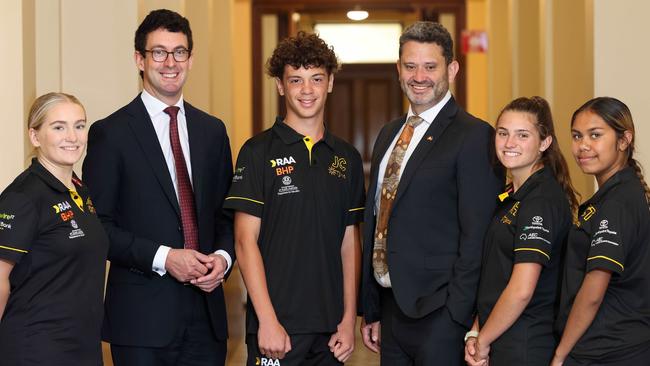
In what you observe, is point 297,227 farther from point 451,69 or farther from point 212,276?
point 451,69

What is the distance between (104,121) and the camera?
338 centimetres

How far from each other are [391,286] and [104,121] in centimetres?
125

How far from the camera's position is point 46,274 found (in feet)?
8.96

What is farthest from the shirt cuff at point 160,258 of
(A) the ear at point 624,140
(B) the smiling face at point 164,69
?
(A) the ear at point 624,140

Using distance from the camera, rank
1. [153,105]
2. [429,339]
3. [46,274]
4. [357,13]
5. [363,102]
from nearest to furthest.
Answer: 1. [46,274]
2. [429,339]
3. [153,105]
4. [357,13]
5. [363,102]

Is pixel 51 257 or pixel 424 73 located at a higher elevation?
pixel 424 73

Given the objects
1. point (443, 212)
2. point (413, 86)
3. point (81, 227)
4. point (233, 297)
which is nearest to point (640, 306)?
point (443, 212)

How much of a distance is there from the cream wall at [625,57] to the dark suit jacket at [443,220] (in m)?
1.58

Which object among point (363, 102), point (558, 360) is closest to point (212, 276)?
point (558, 360)

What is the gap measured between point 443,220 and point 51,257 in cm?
133

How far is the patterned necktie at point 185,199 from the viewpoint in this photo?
11.0 feet

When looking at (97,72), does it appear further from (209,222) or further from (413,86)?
(413,86)

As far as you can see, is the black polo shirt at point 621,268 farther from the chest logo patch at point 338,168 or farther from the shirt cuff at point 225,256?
the shirt cuff at point 225,256

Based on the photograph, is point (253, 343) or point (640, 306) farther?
point (253, 343)
